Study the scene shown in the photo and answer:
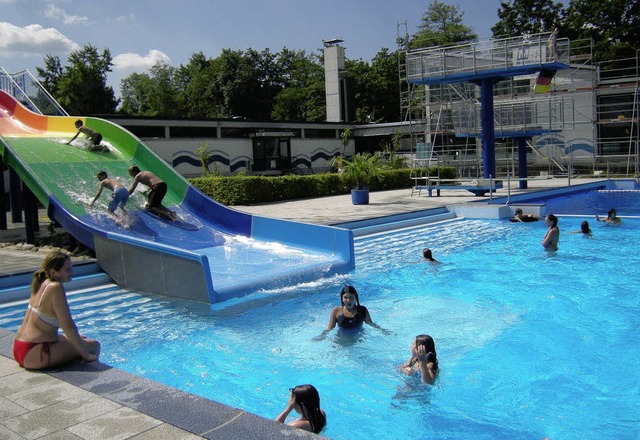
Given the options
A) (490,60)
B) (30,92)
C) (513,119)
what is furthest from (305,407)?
(513,119)

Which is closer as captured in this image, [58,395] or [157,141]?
[58,395]

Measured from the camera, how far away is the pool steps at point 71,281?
8555 millimetres

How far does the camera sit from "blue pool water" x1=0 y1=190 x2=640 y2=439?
5.17 m

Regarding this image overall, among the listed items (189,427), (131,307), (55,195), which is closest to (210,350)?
(131,307)

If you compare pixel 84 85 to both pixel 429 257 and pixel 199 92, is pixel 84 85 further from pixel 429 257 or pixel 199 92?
pixel 429 257

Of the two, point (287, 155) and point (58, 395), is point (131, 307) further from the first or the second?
point (287, 155)

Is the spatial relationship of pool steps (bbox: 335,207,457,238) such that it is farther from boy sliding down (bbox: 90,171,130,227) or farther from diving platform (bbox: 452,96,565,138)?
diving platform (bbox: 452,96,565,138)

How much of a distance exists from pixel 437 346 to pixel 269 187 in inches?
591

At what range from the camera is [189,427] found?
140 inches

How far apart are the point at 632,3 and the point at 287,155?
96.2 feet

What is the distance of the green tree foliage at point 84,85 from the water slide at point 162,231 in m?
40.0

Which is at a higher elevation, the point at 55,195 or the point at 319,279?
the point at 55,195

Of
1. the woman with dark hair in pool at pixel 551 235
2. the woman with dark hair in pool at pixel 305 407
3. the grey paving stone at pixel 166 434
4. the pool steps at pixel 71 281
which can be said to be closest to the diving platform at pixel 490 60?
the woman with dark hair in pool at pixel 551 235

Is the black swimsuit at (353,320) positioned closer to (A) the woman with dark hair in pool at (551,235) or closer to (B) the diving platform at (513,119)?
(A) the woman with dark hair in pool at (551,235)
